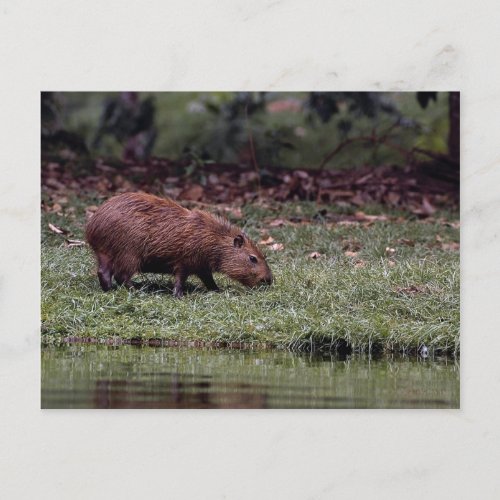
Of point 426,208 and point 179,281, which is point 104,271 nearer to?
point 179,281

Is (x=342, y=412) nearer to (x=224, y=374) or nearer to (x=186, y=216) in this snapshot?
(x=224, y=374)

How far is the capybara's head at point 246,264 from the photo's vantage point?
7.38 meters

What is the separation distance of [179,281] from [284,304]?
757 mm

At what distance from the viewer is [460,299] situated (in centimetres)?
644

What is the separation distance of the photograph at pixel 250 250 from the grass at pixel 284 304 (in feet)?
0.03

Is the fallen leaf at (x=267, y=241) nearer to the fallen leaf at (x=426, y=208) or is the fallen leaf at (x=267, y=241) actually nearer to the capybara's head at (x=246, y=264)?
the capybara's head at (x=246, y=264)

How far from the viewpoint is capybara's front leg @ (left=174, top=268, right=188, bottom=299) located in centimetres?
714

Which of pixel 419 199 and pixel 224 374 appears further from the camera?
pixel 419 199

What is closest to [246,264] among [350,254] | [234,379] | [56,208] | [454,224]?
[350,254]
